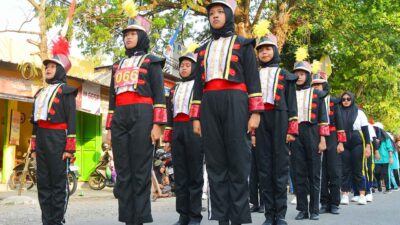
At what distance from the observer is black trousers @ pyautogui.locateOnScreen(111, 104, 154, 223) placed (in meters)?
5.47

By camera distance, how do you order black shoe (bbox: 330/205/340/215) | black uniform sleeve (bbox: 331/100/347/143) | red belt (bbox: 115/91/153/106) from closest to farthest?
red belt (bbox: 115/91/153/106) → black shoe (bbox: 330/205/340/215) → black uniform sleeve (bbox: 331/100/347/143)

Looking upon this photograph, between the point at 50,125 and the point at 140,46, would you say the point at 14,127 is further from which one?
the point at 140,46

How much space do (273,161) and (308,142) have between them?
132 centimetres

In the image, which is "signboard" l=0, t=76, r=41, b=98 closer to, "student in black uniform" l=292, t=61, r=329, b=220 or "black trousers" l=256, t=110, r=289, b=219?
"student in black uniform" l=292, t=61, r=329, b=220

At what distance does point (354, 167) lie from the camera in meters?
10.6

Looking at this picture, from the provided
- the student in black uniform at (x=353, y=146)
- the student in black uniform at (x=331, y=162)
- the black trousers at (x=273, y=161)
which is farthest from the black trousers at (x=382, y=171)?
the black trousers at (x=273, y=161)

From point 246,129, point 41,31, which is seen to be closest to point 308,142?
point 246,129

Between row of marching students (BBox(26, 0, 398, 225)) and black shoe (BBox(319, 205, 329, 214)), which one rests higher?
row of marching students (BBox(26, 0, 398, 225))

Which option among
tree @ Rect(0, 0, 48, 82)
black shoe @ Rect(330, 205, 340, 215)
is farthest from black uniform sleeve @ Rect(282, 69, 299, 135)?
tree @ Rect(0, 0, 48, 82)

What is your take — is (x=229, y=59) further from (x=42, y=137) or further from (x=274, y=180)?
(x=42, y=137)

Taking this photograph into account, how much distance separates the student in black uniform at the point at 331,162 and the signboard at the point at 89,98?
8.37 metres

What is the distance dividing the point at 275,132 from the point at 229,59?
1.68 metres

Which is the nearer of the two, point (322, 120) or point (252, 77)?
point (252, 77)

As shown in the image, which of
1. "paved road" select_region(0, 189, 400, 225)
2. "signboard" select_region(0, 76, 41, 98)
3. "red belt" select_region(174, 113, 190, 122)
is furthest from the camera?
"signboard" select_region(0, 76, 41, 98)
